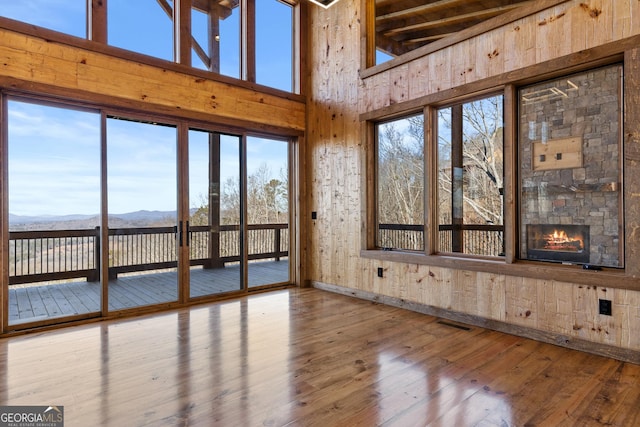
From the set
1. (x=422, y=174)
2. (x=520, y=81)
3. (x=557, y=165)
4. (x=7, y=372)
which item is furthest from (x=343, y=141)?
(x=7, y=372)

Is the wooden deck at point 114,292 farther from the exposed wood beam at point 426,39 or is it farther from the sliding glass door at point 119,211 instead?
the exposed wood beam at point 426,39

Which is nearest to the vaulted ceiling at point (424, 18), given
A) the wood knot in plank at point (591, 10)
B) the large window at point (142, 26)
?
the wood knot in plank at point (591, 10)

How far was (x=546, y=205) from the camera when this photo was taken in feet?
11.3

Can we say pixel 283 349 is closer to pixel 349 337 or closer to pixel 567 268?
pixel 349 337

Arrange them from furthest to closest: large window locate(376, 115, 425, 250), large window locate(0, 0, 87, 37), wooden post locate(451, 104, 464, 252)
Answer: large window locate(376, 115, 425, 250)
wooden post locate(451, 104, 464, 252)
large window locate(0, 0, 87, 37)

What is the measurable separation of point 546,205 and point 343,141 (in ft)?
9.21

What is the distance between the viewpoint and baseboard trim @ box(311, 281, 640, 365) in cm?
297

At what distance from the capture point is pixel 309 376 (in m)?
2.64

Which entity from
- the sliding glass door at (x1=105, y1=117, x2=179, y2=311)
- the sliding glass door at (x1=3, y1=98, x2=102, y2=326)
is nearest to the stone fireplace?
the sliding glass door at (x1=105, y1=117, x2=179, y2=311)

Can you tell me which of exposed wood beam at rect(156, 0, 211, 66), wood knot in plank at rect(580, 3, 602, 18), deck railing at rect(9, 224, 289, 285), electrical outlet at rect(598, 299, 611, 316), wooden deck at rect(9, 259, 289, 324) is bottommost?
wooden deck at rect(9, 259, 289, 324)

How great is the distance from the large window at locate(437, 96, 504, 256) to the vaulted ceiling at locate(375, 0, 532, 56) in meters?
0.88

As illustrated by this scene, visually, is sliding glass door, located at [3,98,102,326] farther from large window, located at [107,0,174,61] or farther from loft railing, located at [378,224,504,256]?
loft railing, located at [378,224,504,256]

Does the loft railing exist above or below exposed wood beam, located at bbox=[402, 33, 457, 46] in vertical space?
below

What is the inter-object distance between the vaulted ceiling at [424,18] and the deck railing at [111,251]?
11.0 feet
